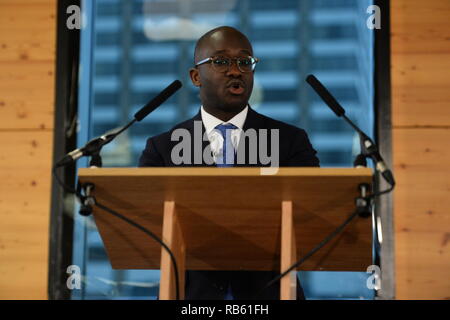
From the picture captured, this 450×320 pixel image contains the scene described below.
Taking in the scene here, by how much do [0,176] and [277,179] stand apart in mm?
2236

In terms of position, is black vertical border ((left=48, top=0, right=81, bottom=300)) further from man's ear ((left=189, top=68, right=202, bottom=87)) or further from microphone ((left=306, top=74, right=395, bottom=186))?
microphone ((left=306, top=74, right=395, bottom=186))

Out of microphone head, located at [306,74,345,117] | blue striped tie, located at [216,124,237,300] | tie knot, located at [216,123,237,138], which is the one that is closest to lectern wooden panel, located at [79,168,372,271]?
microphone head, located at [306,74,345,117]

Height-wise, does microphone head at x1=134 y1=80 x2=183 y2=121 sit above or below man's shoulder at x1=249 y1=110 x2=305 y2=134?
below

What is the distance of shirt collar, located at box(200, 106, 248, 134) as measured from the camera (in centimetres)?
253

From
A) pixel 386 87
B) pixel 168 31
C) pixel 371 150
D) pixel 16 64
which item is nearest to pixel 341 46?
pixel 386 87

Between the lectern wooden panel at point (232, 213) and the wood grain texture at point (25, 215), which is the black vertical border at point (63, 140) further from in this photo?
the lectern wooden panel at point (232, 213)

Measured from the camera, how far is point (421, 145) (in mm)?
3463

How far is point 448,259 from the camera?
11.0 ft

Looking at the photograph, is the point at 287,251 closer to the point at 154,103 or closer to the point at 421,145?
the point at 154,103

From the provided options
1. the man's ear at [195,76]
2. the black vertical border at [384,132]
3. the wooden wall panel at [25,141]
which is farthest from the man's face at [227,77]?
the wooden wall panel at [25,141]

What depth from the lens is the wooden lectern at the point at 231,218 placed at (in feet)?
5.71

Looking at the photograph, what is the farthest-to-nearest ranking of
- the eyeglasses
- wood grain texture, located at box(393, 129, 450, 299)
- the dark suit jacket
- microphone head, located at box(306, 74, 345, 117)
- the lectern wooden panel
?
wood grain texture, located at box(393, 129, 450, 299)
the eyeglasses
the dark suit jacket
microphone head, located at box(306, 74, 345, 117)
the lectern wooden panel

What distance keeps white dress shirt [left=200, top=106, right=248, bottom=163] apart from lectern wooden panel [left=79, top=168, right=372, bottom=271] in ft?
1.54

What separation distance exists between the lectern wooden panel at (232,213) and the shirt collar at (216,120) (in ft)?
1.97
